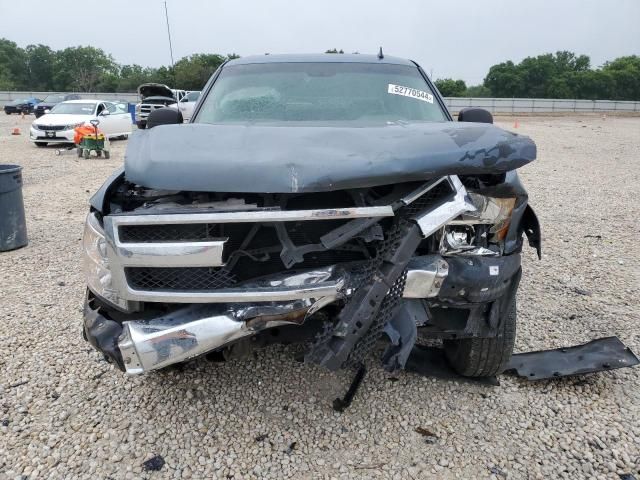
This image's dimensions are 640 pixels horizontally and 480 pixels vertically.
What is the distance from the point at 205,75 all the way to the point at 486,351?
153ft

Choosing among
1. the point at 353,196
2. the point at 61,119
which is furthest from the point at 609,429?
the point at 61,119

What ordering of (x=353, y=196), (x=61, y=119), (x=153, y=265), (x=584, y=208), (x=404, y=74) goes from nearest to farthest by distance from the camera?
1. (x=153, y=265)
2. (x=353, y=196)
3. (x=404, y=74)
4. (x=584, y=208)
5. (x=61, y=119)

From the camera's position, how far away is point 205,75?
4556 cm

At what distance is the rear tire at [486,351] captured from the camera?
2812 millimetres

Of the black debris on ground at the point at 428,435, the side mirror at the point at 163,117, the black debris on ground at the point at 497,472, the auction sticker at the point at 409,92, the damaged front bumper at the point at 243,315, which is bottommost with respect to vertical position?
the black debris on ground at the point at 497,472

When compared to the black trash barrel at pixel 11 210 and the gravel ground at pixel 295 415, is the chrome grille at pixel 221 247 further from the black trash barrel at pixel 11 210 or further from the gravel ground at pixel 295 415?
the black trash barrel at pixel 11 210

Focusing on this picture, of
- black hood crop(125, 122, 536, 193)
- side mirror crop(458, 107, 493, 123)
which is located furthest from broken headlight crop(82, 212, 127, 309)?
side mirror crop(458, 107, 493, 123)

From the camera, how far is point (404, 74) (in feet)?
12.8

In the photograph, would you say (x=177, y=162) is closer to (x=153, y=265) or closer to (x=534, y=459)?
(x=153, y=265)

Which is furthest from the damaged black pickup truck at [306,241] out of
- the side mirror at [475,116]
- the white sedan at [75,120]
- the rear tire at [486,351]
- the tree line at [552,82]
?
the tree line at [552,82]

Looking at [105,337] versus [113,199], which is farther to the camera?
[113,199]

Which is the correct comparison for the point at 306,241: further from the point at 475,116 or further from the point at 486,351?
the point at 475,116

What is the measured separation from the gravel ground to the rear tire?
0.14 meters

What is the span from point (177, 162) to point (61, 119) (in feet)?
48.2
